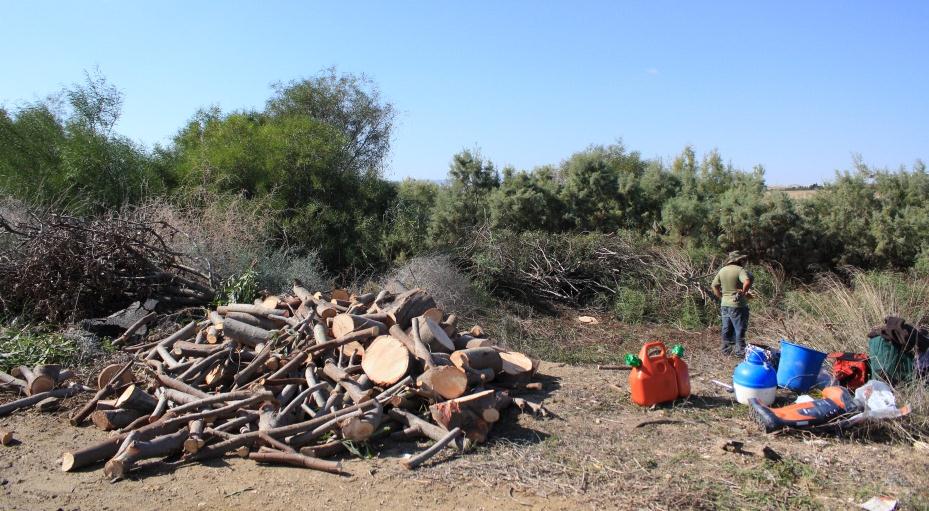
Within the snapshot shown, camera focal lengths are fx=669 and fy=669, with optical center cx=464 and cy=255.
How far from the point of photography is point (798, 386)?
608cm

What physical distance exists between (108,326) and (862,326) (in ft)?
27.6

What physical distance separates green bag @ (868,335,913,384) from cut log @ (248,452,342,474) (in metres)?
4.61

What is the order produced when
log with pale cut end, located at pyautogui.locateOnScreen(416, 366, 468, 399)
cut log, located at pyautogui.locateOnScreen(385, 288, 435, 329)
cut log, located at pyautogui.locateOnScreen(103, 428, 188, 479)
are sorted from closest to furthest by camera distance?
cut log, located at pyautogui.locateOnScreen(103, 428, 188, 479), log with pale cut end, located at pyautogui.locateOnScreen(416, 366, 468, 399), cut log, located at pyautogui.locateOnScreen(385, 288, 435, 329)

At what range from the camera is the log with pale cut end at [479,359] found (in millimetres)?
5828

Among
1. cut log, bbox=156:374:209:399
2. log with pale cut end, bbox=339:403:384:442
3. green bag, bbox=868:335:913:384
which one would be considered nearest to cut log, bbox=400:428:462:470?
log with pale cut end, bbox=339:403:384:442

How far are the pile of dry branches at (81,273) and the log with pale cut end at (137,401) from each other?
3.20 metres

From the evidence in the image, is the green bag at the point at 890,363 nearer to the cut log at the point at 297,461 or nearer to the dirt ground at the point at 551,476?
the dirt ground at the point at 551,476

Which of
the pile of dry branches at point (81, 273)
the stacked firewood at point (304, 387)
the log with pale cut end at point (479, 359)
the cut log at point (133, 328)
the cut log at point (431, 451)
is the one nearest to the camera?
the cut log at point (431, 451)

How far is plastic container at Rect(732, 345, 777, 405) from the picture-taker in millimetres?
5578

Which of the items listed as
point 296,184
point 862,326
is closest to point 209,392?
point 862,326

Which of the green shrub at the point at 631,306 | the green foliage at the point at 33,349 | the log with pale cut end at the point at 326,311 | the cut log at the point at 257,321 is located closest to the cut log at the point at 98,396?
the cut log at the point at 257,321

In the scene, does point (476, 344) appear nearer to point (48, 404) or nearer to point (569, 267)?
point (48, 404)

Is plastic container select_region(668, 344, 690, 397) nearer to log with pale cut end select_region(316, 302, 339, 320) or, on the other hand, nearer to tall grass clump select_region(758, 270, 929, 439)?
tall grass clump select_region(758, 270, 929, 439)

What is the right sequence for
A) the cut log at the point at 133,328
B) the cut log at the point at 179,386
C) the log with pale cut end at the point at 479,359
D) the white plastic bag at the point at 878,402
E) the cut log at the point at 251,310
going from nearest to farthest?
the white plastic bag at the point at 878,402, the cut log at the point at 179,386, the log with pale cut end at the point at 479,359, the cut log at the point at 251,310, the cut log at the point at 133,328
